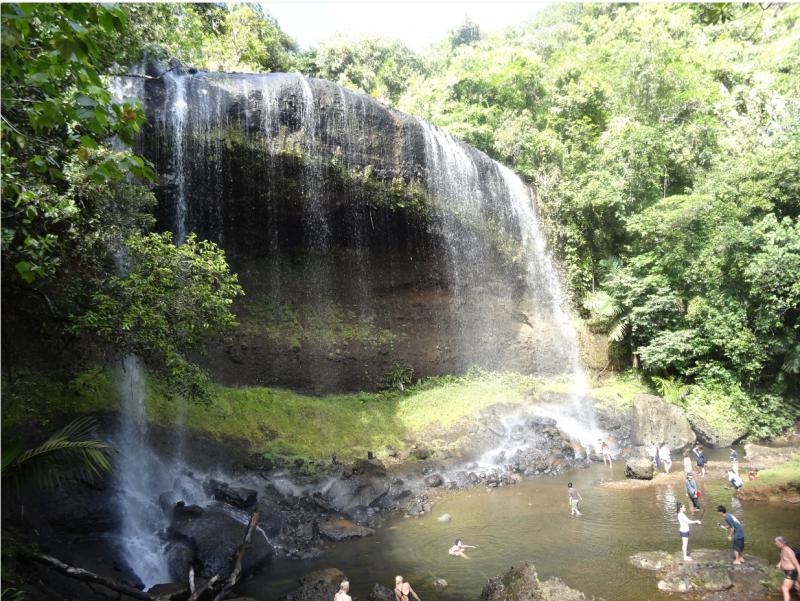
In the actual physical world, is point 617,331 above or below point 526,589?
above

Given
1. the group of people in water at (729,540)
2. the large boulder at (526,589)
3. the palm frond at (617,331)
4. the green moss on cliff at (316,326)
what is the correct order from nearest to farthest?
the group of people in water at (729,540) < the large boulder at (526,589) < the green moss on cliff at (316,326) < the palm frond at (617,331)

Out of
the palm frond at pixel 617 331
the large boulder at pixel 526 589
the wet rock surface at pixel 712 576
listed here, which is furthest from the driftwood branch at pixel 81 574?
the palm frond at pixel 617 331

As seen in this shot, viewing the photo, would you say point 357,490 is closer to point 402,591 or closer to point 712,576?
point 402,591

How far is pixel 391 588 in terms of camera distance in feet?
28.9

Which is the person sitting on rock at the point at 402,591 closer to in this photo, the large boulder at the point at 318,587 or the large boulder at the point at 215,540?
the large boulder at the point at 318,587

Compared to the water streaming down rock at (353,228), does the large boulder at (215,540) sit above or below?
below

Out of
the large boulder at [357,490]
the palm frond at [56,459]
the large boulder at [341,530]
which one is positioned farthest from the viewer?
the large boulder at [357,490]

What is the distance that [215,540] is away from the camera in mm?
10102

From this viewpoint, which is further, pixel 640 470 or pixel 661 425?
pixel 661 425

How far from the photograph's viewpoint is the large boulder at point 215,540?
32.0 feet

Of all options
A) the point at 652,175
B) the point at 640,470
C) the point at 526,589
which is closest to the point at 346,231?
the point at 640,470

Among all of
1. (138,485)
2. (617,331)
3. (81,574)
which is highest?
(617,331)

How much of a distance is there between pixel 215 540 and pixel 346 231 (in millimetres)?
11705

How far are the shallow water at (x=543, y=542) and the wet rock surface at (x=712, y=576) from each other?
10.3 inches
